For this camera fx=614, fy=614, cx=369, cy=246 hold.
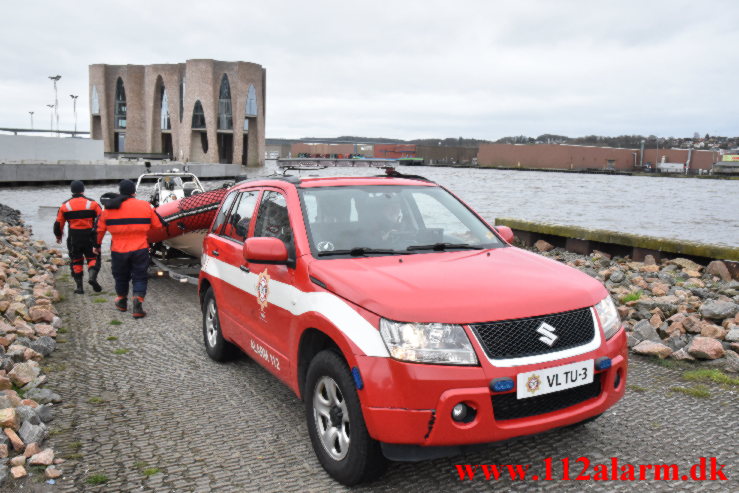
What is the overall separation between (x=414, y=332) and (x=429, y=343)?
0.32ft

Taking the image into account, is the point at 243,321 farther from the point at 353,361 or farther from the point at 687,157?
the point at 687,157

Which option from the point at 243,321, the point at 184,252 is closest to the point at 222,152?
the point at 184,252

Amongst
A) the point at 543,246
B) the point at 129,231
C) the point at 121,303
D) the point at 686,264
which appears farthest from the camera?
the point at 543,246

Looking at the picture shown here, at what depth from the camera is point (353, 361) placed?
3.35 meters

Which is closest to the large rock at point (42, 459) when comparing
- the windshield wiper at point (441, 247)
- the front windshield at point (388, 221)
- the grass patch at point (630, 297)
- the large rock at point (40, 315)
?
the front windshield at point (388, 221)

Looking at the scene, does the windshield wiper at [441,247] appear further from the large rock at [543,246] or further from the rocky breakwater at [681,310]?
the large rock at [543,246]

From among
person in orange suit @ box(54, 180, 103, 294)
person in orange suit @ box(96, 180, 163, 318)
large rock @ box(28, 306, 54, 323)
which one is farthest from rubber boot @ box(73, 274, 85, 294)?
large rock @ box(28, 306, 54, 323)

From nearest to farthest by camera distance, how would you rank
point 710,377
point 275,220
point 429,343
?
point 429,343
point 275,220
point 710,377

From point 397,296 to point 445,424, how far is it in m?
0.71

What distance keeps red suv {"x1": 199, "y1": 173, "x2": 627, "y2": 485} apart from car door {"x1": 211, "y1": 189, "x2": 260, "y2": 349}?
0.45 metres

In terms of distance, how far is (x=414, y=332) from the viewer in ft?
10.6

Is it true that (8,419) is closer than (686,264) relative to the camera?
Yes

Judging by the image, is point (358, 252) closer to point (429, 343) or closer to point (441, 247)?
point (441, 247)

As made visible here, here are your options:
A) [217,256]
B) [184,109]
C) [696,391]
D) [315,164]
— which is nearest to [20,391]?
[217,256]
